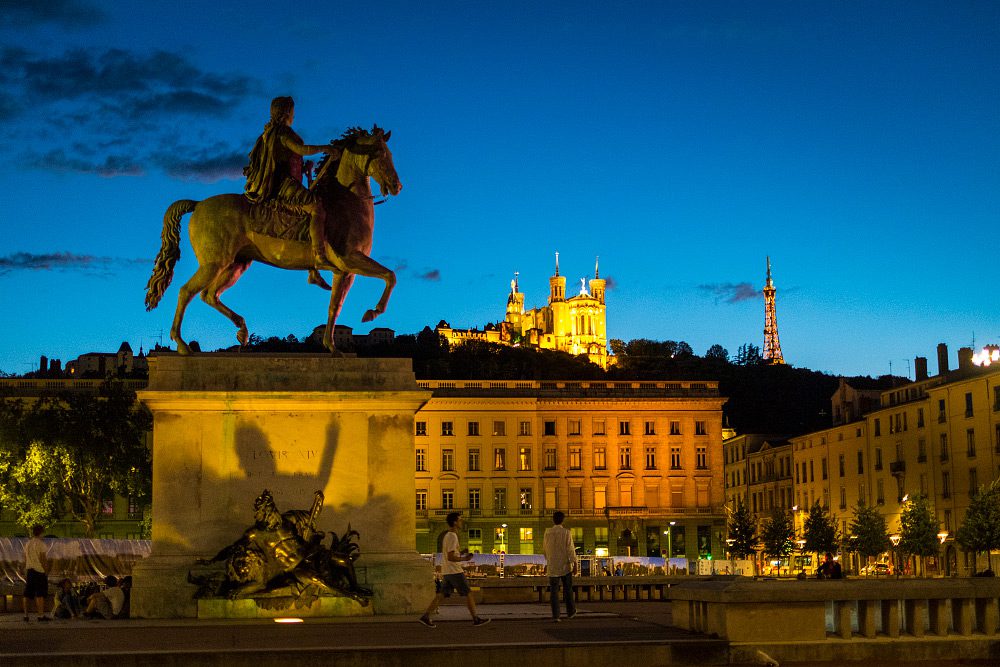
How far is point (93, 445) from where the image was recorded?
2766 inches

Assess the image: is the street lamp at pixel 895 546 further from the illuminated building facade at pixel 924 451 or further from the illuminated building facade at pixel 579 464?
the illuminated building facade at pixel 579 464

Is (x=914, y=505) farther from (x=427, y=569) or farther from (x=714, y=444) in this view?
(x=427, y=569)

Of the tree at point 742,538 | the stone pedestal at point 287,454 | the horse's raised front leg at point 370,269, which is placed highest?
the horse's raised front leg at point 370,269

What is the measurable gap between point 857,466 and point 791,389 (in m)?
80.0

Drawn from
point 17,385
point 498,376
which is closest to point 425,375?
point 498,376

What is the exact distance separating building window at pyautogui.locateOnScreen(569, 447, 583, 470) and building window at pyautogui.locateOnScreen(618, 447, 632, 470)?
10.0ft

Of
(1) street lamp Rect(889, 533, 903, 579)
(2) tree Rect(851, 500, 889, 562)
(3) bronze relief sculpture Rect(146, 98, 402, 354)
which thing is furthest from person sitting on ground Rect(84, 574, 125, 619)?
(2) tree Rect(851, 500, 889, 562)

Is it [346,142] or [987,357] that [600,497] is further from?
[346,142]

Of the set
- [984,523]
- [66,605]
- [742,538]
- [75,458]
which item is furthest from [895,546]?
[66,605]

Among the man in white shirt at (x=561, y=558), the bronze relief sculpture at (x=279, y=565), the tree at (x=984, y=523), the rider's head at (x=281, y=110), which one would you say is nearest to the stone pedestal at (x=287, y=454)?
the bronze relief sculpture at (x=279, y=565)

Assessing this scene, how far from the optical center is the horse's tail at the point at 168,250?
771 inches

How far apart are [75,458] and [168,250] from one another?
5151 cm

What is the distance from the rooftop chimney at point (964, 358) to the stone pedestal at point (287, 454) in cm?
6592

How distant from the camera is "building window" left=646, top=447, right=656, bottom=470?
347ft
